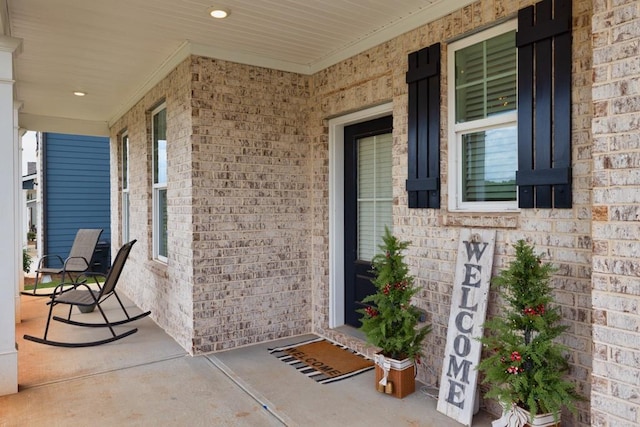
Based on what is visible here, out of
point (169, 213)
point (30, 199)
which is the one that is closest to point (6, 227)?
point (169, 213)

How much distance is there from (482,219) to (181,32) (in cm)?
277

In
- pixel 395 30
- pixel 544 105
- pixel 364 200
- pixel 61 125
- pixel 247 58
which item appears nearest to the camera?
pixel 544 105

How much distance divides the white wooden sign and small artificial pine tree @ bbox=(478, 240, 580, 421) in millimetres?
329

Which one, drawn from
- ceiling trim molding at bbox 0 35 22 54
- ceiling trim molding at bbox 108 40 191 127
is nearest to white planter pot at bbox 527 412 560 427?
ceiling trim molding at bbox 108 40 191 127

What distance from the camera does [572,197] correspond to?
7.99 ft

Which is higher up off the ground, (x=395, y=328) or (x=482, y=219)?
(x=482, y=219)

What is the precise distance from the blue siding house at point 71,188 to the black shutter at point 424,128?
8125 mm

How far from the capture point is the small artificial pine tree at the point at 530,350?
2.22 meters

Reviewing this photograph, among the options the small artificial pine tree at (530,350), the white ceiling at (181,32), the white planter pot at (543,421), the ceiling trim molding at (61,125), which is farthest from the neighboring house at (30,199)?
the white planter pot at (543,421)

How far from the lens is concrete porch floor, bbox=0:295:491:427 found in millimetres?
2805

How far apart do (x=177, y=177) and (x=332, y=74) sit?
177 centimetres

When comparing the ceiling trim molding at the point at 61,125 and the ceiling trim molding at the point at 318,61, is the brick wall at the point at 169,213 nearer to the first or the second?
the ceiling trim molding at the point at 318,61

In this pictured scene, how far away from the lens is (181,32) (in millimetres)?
3691

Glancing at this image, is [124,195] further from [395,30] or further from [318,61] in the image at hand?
[395,30]
